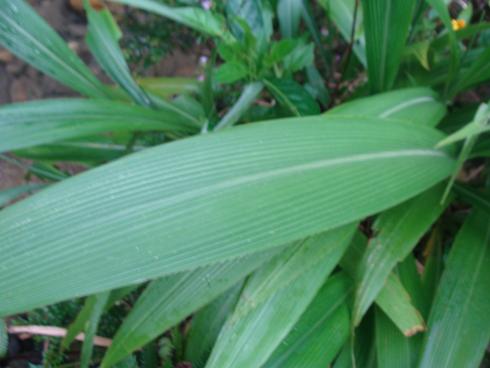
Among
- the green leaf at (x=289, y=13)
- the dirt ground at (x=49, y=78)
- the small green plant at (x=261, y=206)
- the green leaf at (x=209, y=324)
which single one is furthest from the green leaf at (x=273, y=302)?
the dirt ground at (x=49, y=78)

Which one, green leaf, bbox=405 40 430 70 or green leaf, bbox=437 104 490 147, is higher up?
green leaf, bbox=437 104 490 147

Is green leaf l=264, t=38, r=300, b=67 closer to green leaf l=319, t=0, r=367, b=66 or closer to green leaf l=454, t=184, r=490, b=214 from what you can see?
green leaf l=319, t=0, r=367, b=66

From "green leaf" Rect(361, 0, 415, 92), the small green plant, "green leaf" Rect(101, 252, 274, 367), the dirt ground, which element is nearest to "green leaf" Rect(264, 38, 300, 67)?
the small green plant

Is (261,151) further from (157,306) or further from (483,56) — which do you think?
(483,56)

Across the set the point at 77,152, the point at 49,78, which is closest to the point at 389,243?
the point at 77,152

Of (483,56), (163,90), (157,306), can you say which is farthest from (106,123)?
(483,56)

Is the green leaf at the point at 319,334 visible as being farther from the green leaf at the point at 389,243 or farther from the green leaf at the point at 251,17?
the green leaf at the point at 251,17

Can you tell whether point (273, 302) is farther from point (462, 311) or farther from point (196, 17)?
point (196, 17)
